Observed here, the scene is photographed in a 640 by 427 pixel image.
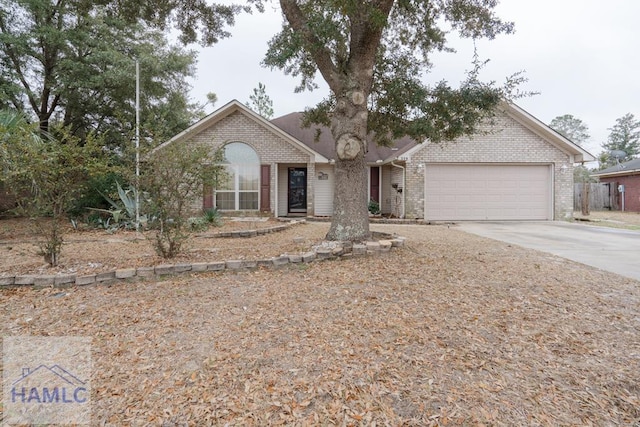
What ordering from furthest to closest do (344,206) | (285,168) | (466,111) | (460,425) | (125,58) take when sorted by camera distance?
(285,168) < (125,58) < (466,111) < (344,206) < (460,425)

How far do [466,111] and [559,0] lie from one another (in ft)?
15.1

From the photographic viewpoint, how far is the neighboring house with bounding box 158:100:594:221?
1291cm

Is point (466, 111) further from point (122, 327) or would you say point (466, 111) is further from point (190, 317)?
point (122, 327)

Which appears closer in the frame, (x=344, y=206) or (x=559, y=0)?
(x=344, y=206)

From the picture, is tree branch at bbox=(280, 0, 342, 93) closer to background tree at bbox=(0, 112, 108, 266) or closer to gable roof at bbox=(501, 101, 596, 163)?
background tree at bbox=(0, 112, 108, 266)

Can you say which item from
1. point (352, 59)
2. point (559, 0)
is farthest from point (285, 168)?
point (559, 0)

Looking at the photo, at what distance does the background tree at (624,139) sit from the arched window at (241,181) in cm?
4144

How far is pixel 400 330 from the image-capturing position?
2861 millimetres

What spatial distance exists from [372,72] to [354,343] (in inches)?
191

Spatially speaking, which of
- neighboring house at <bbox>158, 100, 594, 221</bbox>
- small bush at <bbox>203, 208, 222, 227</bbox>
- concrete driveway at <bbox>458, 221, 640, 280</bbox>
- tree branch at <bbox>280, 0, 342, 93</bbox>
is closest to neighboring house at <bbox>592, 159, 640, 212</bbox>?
neighboring house at <bbox>158, 100, 594, 221</bbox>

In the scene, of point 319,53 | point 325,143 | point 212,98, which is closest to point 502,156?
point 325,143

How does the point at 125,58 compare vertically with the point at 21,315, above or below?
above

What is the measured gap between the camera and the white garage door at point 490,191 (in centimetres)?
1318

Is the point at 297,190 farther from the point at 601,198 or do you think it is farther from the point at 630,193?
the point at 630,193
